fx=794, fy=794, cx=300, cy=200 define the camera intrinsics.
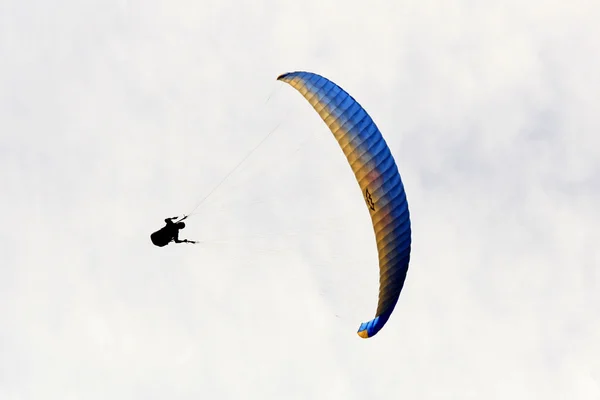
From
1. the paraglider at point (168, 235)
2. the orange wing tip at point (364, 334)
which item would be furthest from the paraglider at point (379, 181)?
the paraglider at point (168, 235)

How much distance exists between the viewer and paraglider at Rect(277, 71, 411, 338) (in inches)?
1180

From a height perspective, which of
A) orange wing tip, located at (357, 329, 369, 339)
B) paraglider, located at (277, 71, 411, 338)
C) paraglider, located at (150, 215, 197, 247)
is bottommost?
orange wing tip, located at (357, 329, 369, 339)

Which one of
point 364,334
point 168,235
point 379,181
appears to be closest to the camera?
point 379,181

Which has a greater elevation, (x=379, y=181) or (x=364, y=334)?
(x=379, y=181)

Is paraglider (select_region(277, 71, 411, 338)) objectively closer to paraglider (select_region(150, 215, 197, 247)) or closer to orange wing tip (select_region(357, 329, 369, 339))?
orange wing tip (select_region(357, 329, 369, 339))

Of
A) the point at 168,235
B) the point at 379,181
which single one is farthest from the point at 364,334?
the point at 168,235

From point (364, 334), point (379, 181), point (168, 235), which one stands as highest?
point (168, 235)

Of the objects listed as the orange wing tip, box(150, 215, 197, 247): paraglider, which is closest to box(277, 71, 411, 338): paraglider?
the orange wing tip

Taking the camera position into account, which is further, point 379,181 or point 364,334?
point 364,334

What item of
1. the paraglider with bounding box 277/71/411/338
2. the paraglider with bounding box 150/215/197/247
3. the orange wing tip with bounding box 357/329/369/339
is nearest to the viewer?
the paraglider with bounding box 277/71/411/338

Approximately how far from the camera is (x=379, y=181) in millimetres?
29922

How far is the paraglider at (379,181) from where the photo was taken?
30.0 meters

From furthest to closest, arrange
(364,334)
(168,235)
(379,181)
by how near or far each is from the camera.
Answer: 1. (168,235)
2. (364,334)
3. (379,181)

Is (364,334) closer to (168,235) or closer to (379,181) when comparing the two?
(379,181)
